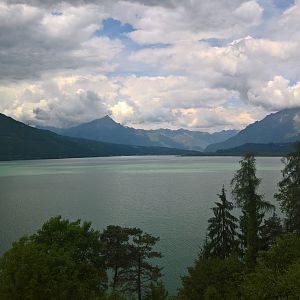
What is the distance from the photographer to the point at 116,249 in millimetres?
47031

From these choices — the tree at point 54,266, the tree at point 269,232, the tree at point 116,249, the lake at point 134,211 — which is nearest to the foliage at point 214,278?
the tree at point 54,266

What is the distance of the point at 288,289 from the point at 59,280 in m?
20.2

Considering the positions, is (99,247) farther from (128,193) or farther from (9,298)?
(128,193)

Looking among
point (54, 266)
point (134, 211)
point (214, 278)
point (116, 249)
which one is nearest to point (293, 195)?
point (214, 278)

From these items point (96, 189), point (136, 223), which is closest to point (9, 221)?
point (136, 223)

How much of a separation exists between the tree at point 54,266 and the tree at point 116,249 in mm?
4336

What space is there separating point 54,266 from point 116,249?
13.6 meters

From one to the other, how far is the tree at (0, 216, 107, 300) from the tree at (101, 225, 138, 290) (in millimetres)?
4336

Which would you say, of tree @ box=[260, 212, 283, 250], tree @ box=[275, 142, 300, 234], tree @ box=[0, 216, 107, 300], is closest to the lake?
tree @ box=[260, 212, 283, 250]

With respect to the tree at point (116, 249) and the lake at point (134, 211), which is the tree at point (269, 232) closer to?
the tree at point (116, 249)

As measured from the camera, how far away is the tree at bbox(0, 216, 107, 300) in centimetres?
3203

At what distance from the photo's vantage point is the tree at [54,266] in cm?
3203

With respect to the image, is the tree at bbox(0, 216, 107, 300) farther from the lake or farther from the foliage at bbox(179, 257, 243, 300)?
the lake

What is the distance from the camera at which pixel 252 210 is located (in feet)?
159
